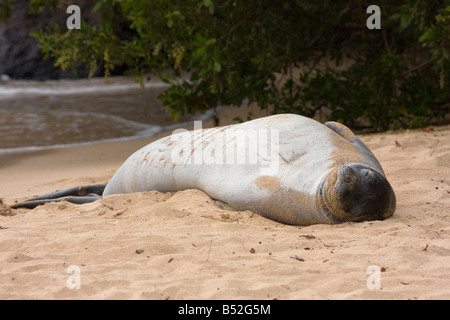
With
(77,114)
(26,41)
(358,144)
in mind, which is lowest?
(77,114)

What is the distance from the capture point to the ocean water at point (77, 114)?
9336 mm

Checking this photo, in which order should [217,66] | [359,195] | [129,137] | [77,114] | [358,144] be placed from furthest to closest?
[77,114] < [129,137] < [217,66] < [358,144] < [359,195]

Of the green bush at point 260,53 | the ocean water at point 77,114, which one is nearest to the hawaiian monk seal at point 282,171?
the green bush at point 260,53

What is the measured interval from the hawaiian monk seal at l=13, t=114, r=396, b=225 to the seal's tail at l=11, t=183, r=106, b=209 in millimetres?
33

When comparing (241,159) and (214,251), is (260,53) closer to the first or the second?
(241,159)

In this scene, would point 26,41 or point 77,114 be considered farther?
point 26,41

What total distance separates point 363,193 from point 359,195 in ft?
0.09

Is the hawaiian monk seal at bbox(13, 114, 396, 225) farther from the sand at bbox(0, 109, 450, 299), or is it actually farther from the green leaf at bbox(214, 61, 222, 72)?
the green leaf at bbox(214, 61, 222, 72)

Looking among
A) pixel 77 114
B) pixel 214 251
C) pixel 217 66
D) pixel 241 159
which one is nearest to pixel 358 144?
pixel 241 159

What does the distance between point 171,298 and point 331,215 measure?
134 centimetres

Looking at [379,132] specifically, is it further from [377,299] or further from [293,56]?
[377,299]

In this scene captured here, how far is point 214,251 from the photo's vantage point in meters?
3.02

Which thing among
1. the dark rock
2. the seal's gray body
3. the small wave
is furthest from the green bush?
the dark rock

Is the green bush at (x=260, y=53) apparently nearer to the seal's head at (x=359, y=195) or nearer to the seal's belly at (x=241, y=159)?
the seal's belly at (x=241, y=159)
